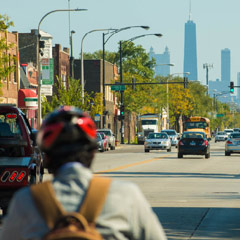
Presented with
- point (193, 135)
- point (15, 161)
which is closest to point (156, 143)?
point (193, 135)

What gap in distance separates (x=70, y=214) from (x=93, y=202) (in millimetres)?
124

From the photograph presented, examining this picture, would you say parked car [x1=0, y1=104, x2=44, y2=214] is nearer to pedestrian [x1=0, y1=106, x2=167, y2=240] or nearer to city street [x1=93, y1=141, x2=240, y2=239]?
city street [x1=93, y1=141, x2=240, y2=239]

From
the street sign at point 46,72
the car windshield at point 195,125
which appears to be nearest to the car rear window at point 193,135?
the street sign at point 46,72

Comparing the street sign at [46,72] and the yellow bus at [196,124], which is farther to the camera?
the yellow bus at [196,124]

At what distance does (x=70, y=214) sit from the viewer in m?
3.65

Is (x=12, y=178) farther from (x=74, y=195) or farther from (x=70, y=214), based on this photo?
(x=70, y=214)

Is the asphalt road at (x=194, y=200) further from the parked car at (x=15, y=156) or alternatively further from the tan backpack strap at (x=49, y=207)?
the tan backpack strap at (x=49, y=207)

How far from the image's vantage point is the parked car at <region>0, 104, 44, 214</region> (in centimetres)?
1411

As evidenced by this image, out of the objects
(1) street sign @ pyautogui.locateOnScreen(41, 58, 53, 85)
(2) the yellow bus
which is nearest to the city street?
(1) street sign @ pyautogui.locateOnScreen(41, 58, 53, 85)

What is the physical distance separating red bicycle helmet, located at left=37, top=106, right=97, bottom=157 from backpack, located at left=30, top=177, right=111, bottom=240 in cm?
17

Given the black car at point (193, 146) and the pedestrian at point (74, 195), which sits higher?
the pedestrian at point (74, 195)

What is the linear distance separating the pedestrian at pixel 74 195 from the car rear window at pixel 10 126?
10.9m

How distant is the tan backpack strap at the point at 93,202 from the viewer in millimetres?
3697

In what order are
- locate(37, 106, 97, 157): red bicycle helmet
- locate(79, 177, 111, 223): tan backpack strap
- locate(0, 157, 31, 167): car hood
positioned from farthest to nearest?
1. locate(0, 157, 31, 167): car hood
2. locate(37, 106, 97, 157): red bicycle helmet
3. locate(79, 177, 111, 223): tan backpack strap
